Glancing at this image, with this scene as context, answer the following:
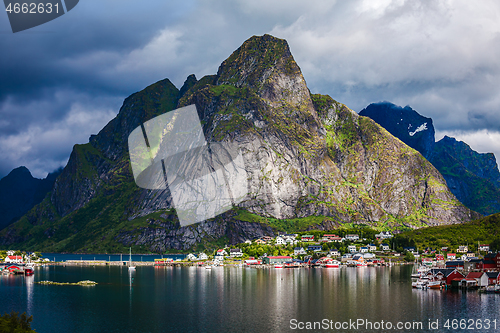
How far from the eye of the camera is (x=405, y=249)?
17712cm

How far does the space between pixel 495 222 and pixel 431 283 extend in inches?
4946

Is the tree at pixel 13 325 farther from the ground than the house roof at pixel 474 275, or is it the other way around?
the tree at pixel 13 325

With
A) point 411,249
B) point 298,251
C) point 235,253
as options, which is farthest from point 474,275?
point 235,253

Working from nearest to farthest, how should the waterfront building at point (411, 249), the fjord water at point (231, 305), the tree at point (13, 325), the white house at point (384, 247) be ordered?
the tree at point (13, 325), the fjord water at point (231, 305), the waterfront building at point (411, 249), the white house at point (384, 247)

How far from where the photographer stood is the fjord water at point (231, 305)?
58.1 meters

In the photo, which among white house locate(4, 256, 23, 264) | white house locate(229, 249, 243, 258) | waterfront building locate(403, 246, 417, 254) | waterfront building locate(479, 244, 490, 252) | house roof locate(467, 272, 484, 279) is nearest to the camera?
house roof locate(467, 272, 484, 279)

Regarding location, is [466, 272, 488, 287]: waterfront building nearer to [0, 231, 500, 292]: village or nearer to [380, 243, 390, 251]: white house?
[0, 231, 500, 292]: village

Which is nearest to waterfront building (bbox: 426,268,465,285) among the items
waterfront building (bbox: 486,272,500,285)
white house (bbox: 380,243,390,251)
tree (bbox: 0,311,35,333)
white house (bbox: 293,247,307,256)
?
waterfront building (bbox: 486,272,500,285)

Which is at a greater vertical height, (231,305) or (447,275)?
(447,275)

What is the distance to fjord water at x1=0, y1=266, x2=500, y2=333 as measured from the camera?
5812 cm

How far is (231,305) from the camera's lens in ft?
232

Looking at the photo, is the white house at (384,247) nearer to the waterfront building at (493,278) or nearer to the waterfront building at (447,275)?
the waterfront building at (447,275)

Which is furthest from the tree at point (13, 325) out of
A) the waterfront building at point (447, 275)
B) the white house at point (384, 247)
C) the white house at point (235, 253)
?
the white house at point (384, 247)

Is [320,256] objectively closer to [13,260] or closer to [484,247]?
[484,247]
